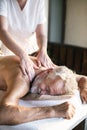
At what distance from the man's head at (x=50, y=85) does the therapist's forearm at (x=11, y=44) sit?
0.21 metres

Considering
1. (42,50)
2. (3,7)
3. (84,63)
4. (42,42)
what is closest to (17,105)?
(42,50)

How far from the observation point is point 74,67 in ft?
10.8

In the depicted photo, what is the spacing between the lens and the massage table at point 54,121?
42.7 inches

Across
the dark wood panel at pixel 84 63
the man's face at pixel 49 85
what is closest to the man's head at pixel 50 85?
the man's face at pixel 49 85

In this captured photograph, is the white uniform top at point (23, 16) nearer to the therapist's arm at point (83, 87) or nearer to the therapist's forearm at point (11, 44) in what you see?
the therapist's forearm at point (11, 44)

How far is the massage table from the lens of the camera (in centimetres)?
108

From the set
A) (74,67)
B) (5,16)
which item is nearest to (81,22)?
(74,67)

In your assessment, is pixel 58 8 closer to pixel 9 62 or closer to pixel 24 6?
pixel 24 6

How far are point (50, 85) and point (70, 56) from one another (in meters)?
2.03

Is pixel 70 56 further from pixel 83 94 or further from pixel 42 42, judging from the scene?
pixel 83 94

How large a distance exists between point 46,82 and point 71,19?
2502 mm

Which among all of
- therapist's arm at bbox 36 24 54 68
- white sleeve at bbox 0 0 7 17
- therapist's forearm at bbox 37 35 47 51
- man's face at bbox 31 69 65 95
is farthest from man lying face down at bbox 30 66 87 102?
white sleeve at bbox 0 0 7 17

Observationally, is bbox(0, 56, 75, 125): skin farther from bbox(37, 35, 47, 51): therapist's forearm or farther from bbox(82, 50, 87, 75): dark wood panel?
bbox(82, 50, 87, 75): dark wood panel

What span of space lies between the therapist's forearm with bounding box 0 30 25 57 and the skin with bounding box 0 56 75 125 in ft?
0.20
